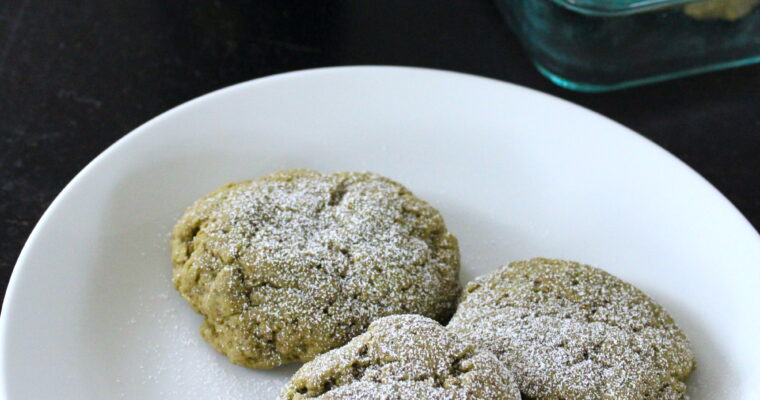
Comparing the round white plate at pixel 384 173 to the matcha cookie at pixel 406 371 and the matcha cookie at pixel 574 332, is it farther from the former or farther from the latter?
the matcha cookie at pixel 406 371

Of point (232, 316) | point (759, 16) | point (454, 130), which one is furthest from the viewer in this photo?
point (759, 16)

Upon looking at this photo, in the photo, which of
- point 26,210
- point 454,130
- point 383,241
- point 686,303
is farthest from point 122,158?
point 686,303

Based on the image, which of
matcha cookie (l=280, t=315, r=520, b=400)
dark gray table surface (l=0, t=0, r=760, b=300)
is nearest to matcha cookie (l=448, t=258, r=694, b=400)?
matcha cookie (l=280, t=315, r=520, b=400)

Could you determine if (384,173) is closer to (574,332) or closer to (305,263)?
(305,263)

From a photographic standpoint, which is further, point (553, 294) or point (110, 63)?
point (110, 63)

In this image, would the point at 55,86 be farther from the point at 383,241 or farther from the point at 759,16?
the point at 759,16

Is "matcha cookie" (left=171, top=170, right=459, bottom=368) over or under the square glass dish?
under

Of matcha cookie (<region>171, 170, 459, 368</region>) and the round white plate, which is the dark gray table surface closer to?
the round white plate
